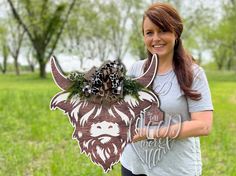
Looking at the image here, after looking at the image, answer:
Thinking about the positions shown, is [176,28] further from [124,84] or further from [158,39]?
[124,84]

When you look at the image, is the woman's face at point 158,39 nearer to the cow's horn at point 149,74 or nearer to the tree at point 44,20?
the cow's horn at point 149,74

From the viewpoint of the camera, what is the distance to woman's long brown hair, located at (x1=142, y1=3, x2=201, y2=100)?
1377 millimetres

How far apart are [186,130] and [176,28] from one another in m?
0.33

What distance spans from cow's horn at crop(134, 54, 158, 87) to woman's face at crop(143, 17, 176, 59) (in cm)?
6

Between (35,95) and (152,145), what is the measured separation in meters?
7.58

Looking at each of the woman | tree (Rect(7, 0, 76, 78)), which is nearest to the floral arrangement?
the woman

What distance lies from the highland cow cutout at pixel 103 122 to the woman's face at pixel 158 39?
0.17m

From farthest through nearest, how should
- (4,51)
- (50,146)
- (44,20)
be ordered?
(4,51) < (44,20) < (50,146)

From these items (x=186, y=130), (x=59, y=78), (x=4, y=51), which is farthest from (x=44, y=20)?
(x=4, y=51)

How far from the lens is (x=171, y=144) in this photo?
4.94 ft

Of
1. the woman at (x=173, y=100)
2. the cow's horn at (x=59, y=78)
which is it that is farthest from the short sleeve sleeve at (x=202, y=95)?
the cow's horn at (x=59, y=78)

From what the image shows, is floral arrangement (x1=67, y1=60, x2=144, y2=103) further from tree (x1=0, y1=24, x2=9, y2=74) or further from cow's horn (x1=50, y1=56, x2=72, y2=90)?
tree (x1=0, y1=24, x2=9, y2=74)

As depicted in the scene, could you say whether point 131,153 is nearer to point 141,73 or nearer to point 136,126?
point 136,126

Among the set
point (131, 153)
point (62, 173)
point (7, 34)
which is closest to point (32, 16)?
point (7, 34)
